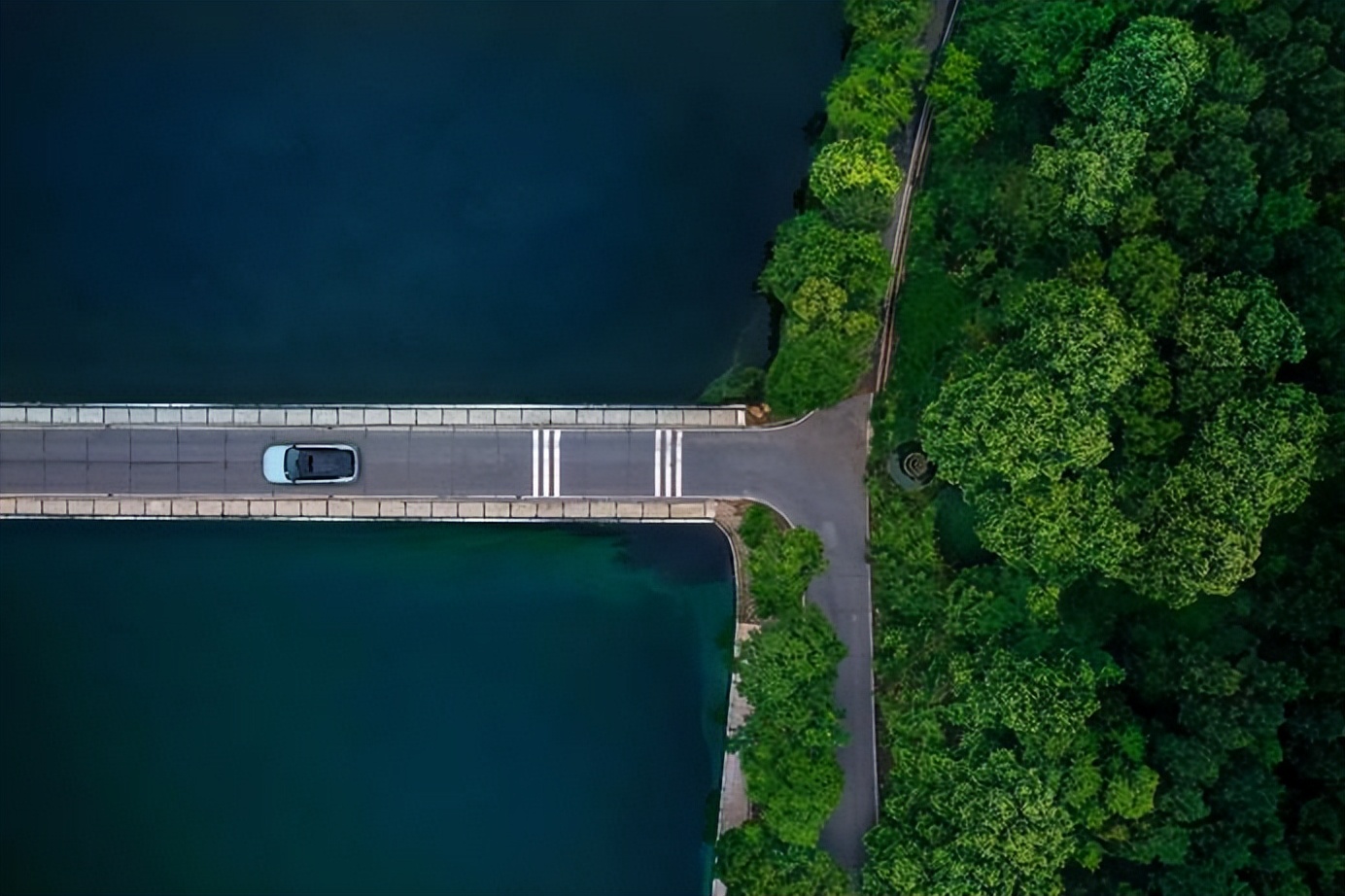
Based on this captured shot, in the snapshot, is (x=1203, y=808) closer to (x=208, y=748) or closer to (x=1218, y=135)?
(x=1218, y=135)

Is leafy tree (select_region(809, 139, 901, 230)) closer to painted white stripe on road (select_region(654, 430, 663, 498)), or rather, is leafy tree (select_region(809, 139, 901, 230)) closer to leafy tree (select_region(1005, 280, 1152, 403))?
leafy tree (select_region(1005, 280, 1152, 403))

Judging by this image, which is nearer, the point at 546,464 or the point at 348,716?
the point at 546,464

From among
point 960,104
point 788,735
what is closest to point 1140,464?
point 960,104

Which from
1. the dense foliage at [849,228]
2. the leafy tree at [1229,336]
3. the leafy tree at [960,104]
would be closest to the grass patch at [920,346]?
the dense foliage at [849,228]

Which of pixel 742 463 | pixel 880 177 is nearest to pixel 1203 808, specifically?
pixel 742 463

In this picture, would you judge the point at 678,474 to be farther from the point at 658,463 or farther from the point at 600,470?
the point at 600,470

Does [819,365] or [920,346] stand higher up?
[920,346]

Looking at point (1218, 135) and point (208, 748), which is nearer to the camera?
point (1218, 135)
